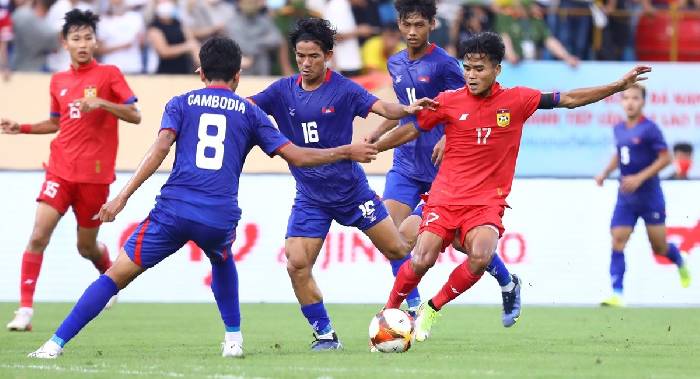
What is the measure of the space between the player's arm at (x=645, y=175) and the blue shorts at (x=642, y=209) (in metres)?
0.21

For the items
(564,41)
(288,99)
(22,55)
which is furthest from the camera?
(564,41)

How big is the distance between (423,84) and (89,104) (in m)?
2.71

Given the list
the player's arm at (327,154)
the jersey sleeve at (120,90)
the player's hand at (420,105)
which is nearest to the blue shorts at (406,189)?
the player's hand at (420,105)

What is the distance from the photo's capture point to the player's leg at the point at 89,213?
12.5 m

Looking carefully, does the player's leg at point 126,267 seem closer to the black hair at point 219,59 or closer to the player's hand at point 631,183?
the black hair at point 219,59

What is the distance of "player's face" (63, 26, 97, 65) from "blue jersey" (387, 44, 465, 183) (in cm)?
277

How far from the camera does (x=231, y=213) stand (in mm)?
8945

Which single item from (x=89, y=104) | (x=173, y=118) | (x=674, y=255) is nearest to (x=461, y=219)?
(x=173, y=118)

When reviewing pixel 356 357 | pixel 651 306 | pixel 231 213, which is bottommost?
pixel 651 306

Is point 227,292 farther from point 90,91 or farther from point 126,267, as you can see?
point 90,91

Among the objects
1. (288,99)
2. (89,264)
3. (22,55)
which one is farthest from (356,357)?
(22,55)

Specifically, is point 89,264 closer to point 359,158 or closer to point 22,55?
point 22,55

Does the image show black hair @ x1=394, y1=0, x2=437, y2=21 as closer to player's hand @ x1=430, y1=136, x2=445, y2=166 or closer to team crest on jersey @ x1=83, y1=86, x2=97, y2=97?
player's hand @ x1=430, y1=136, x2=445, y2=166

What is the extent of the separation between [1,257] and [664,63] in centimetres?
879
